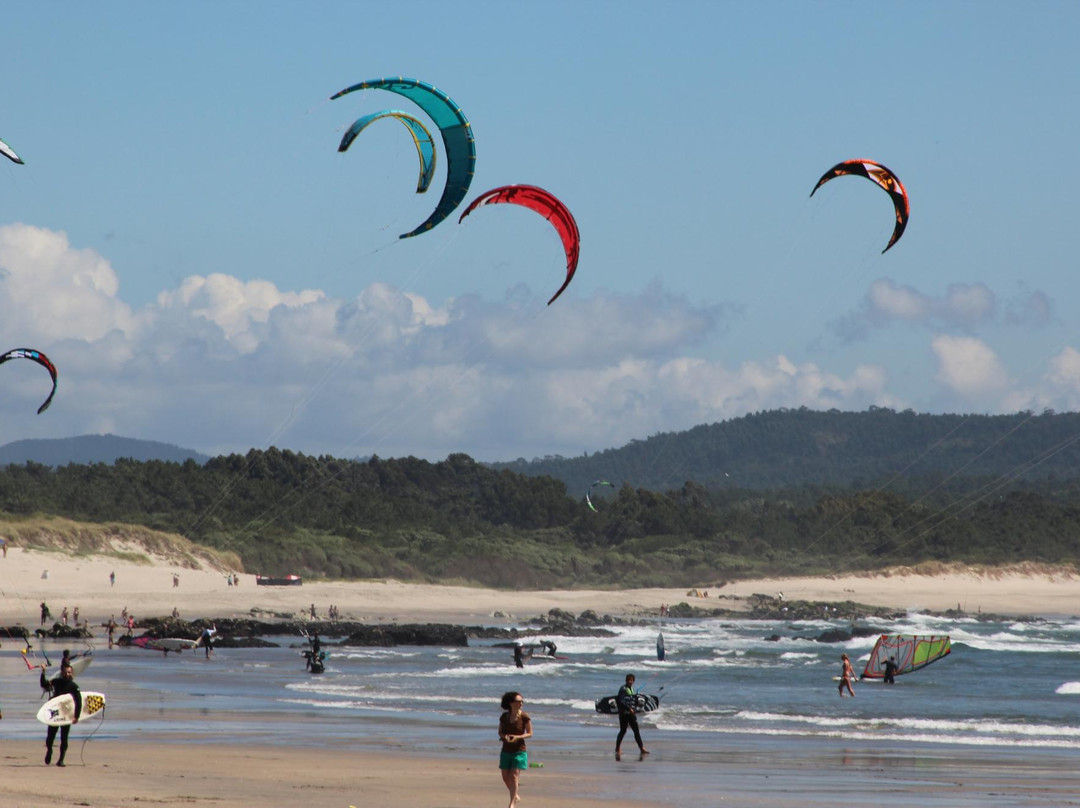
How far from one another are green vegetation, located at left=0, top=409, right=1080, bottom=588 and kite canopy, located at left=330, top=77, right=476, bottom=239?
4136 cm

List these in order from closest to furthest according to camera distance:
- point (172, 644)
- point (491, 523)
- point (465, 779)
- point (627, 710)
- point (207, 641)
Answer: point (465, 779)
point (627, 710)
point (207, 641)
point (172, 644)
point (491, 523)

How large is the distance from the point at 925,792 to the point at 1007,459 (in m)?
184

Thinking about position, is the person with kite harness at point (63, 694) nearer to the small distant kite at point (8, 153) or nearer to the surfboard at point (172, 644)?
the small distant kite at point (8, 153)

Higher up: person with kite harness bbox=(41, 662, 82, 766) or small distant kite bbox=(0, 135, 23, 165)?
small distant kite bbox=(0, 135, 23, 165)

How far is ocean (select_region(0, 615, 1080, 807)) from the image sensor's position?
15.4 metres

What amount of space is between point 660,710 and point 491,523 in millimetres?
66411

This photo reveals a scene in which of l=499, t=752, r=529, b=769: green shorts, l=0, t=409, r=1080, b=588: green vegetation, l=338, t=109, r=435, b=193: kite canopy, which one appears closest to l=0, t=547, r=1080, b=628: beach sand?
l=0, t=409, r=1080, b=588: green vegetation

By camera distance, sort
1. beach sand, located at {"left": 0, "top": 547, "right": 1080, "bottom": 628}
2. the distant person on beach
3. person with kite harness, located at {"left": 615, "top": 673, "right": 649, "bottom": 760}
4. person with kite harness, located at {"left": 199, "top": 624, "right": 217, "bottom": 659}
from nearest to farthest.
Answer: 1. person with kite harness, located at {"left": 615, "top": 673, "right": 649, "bottom": 760}
2. the distant person on beach
3. person with kite harness, located at {"left": 199, "top": 624, "right": 217, "bottom": 659}
4. beach sand, located at {"left": 0, "top": 547, "right": 1080, "bottom": 628}

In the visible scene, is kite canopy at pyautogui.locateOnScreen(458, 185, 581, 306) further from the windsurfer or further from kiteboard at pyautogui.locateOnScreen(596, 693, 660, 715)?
the windsurfer

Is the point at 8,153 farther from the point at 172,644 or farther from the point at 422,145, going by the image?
the point at 172,644

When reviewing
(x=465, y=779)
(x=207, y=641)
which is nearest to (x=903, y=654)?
(x=207, y=641)

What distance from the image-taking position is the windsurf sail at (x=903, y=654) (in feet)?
99.7

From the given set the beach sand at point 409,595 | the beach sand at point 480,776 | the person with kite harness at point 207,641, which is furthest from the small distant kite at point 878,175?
the beach sand at point 409,595

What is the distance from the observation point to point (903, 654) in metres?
30.6
